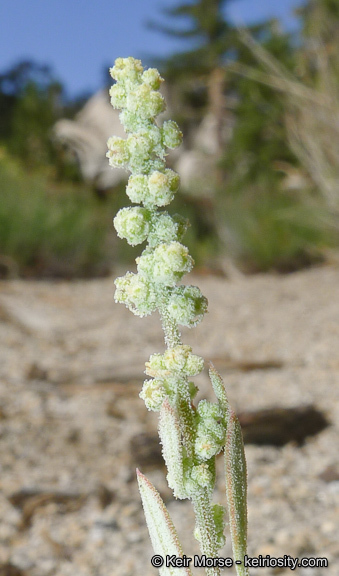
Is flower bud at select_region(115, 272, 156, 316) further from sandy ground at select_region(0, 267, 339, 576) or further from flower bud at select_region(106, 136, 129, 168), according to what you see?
sandy ground at select_region(0, 267, 339, 576)

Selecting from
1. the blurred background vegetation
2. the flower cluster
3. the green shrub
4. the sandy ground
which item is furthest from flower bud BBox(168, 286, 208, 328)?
the green shrub

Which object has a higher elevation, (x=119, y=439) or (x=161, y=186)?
(x=119, y=439)

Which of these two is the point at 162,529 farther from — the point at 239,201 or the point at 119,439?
the point at 239,201

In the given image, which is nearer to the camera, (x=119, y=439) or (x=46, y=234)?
(x=119, y=439)

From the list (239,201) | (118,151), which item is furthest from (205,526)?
(239,201)

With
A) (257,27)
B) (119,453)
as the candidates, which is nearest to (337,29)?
(119,453)

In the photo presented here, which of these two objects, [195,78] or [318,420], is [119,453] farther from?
[195,78]

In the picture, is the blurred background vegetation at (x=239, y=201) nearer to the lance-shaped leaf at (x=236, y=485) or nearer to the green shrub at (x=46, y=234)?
the green shrub at (x=46, y=234)
